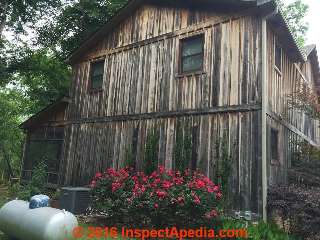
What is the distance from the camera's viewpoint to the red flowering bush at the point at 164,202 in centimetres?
879

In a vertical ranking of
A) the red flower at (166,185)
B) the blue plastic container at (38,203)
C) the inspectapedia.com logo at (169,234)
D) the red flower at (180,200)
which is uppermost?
the red flower at (166,185)

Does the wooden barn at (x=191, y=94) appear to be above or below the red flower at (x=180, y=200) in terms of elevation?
above

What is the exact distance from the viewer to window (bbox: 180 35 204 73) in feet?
38.9

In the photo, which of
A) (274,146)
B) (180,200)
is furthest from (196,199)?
(274,146)

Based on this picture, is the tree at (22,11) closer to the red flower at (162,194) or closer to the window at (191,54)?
the window at (191,54)

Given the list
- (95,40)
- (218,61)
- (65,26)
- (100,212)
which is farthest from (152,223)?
(65,26)

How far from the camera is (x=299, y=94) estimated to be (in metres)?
13.5

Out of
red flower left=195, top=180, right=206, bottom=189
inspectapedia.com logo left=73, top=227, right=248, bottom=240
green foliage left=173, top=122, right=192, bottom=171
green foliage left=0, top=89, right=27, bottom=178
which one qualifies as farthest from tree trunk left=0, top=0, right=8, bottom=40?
red flower left=195, top=180, right=206, bottom=189

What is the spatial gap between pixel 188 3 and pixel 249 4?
2915 mm

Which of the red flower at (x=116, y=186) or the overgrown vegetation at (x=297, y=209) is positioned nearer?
the overgrown vegetation at (x=297, y=209)

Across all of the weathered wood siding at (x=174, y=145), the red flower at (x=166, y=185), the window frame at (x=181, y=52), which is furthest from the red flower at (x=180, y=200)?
the window frame at (x=181, y=52)

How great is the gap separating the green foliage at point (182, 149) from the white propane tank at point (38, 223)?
178 inches

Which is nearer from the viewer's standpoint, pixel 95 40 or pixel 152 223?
pixel 152 223

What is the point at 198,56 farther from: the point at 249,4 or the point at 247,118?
the point at 247,118
